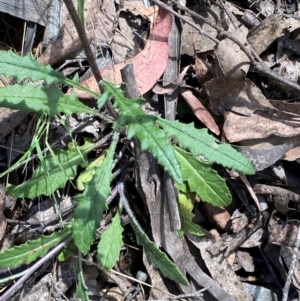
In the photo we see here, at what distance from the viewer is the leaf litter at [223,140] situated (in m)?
2.20

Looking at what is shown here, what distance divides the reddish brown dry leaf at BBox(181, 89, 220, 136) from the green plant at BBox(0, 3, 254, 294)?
0.51 feet

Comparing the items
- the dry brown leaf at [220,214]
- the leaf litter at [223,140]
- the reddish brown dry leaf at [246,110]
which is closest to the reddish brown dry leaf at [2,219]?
the leaf litter at [223,140]

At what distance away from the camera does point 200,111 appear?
2.26m

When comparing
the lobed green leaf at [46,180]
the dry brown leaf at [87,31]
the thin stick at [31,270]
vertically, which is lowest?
the thin stick at [31,270]

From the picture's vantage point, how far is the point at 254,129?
223 cm

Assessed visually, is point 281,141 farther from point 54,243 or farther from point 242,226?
point 54,243

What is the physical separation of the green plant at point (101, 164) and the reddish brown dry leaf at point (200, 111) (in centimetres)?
16

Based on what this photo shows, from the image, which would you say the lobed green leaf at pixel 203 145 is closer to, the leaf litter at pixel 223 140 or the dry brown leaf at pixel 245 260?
the leaf litter at pixel 223 140

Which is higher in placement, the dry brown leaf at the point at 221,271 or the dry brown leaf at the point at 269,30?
the dry brown leaf at the point at 269,30

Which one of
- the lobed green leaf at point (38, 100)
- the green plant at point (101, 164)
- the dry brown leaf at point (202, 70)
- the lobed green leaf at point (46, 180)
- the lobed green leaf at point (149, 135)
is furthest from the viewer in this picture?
the dry brown leaf at point (202, 70)

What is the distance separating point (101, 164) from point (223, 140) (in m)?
0.55

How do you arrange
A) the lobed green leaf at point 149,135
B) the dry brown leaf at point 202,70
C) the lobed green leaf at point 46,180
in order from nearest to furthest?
the lobed green leaf at point 149,135, the lobed green leaf at point 46,180, the dry brown leaf at point 202,70

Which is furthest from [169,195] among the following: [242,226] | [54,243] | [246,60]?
[246,60]

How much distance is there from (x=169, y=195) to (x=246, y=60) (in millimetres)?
684
